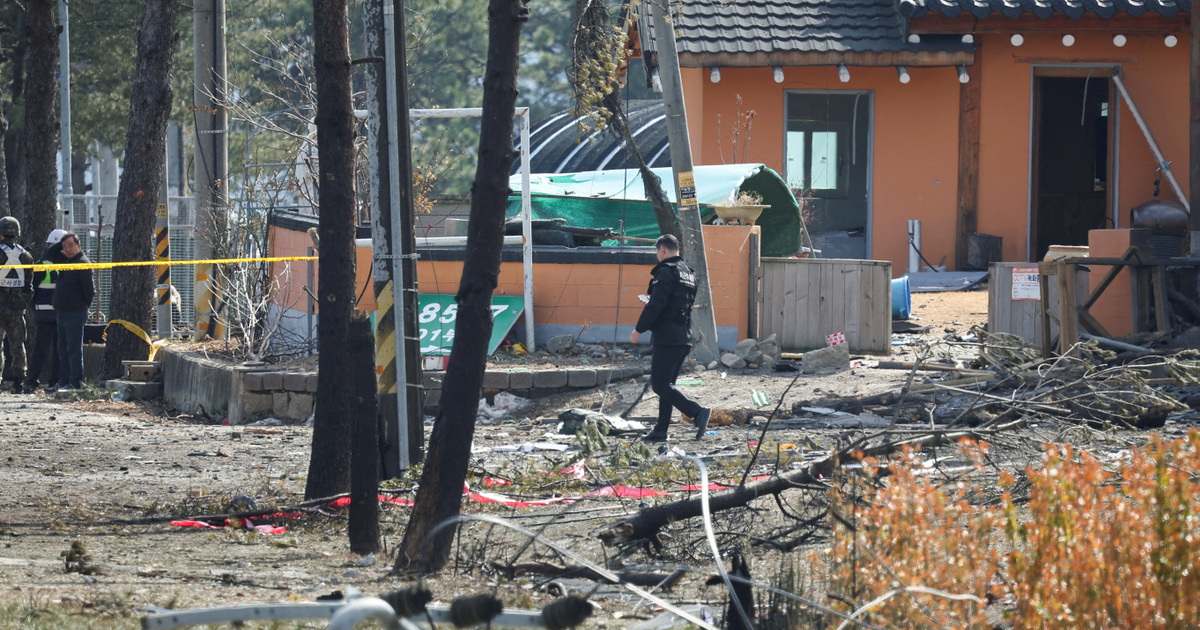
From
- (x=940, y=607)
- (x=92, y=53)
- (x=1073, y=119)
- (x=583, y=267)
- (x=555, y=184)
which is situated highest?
(x=92, y=53)

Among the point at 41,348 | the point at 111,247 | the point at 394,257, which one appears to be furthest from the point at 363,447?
the point at 111,247

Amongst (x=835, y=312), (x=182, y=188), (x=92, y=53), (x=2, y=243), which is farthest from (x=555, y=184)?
(x=182, y=188)

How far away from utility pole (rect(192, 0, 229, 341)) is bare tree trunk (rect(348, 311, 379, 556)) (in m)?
7.88

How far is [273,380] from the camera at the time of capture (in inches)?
442

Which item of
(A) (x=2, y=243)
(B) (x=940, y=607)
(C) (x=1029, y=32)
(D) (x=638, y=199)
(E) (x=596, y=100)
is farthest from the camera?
(C) (x=1029, y=32)

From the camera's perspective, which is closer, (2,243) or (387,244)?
(387,244)

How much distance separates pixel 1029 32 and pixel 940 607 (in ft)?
49.4

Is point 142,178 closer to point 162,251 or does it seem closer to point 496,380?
point 162,251

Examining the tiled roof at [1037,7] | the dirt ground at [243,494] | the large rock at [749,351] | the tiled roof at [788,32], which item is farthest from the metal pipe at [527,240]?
the tiled roof at [1037,7]

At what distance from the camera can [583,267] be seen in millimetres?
12227

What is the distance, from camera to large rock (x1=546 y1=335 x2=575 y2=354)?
1205cm

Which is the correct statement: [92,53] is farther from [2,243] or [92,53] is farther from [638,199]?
[638,199]

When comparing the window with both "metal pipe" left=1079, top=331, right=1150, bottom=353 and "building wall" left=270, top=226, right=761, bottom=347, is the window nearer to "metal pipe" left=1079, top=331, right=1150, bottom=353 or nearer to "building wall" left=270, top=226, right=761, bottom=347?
"building wall" left=270, top=226, right=761, bottom=347

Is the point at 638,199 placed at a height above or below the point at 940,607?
above
